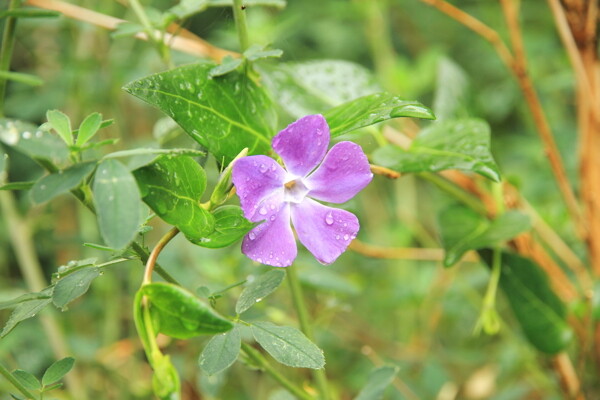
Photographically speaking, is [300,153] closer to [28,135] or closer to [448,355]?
[28,135]

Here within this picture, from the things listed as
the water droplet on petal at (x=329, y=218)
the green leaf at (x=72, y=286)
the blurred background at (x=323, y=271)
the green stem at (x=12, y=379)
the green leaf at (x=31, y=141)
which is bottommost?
the blurred background at (x=323, y=271)

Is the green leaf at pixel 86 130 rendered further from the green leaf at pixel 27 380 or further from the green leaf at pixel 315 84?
the green leaf at pixel 315 84

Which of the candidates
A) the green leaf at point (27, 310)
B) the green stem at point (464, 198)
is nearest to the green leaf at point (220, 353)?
the green leaf at point (27, 310)

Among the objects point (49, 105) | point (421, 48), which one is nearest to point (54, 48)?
point (49, 105)

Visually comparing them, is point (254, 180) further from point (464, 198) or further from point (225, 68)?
point (464, 198)

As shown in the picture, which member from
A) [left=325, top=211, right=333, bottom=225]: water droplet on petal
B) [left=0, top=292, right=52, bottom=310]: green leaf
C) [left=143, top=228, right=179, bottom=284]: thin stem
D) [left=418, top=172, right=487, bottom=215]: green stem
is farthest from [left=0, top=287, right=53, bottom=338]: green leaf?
[left=418, top=172, right=487, bottom=215]: green stem

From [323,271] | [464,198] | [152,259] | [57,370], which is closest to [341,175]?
[152,259]
